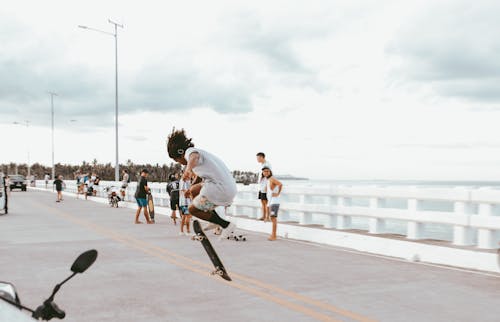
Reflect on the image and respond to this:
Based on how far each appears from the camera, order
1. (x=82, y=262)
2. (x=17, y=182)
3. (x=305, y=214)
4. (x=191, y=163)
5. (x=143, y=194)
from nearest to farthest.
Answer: (x=82, y=262)
(x=191, y=163)
(x=305, y=214)
(x=143, y=194)
(x=17, y=182)

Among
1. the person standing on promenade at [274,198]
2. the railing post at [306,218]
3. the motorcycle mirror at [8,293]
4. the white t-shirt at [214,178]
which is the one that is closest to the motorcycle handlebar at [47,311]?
the motorcycle mirror at [8,293]

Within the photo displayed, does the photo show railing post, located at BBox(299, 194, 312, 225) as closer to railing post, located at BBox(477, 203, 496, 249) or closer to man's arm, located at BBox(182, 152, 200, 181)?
railing post, located at BBox(477, 203, 496, 249)

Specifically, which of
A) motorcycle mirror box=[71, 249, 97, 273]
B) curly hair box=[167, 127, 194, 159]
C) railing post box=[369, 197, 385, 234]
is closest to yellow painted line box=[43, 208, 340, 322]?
curly hair box=[167, 127, 194, 159]

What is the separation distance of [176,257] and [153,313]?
13.8 feet

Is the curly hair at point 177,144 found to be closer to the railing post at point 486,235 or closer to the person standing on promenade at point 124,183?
the railing post at point 486,235

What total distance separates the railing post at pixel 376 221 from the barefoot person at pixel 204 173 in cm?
620

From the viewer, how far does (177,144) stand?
20.8ft

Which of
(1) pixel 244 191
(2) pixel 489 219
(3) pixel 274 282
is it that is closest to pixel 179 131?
(3) pixel 274 282

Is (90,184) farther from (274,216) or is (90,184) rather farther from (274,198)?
(274,216)

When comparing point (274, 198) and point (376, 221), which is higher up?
point (274, 198)

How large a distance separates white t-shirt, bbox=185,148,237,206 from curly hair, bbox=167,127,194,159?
1.15ft

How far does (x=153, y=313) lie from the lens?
5758mm

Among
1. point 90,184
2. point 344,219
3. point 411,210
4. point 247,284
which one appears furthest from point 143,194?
point 90,184

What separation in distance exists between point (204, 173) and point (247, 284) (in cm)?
198
